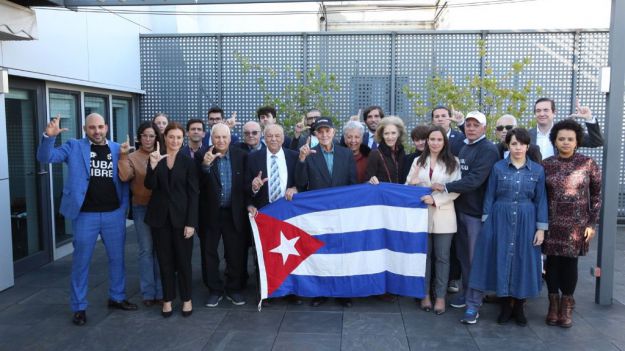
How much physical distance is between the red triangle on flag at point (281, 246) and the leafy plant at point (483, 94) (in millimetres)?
3456

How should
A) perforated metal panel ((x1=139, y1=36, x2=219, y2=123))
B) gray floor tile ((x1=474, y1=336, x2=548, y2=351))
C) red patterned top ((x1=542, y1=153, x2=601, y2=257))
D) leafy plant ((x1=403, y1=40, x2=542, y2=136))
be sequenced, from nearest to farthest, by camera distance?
gray floor tile ((x1=474, y1=336, x2=548, y2=351)) → red patterned top ((x1=542, y1=153, x2=601, y2=257)) → leafy plant ((x1=403, y1=40, x2=542, y2=136)) → perforated metal panel ((x1=139, y1=36, x2=219, y2=123))

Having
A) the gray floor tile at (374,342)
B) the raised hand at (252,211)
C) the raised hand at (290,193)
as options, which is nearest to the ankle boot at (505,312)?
the gray floor tile at (374,342)

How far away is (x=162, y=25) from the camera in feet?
33.7

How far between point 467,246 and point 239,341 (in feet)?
7.52

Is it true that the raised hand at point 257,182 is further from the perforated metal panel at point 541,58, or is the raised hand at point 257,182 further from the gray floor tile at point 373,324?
the perforated metal panel at point 541,58

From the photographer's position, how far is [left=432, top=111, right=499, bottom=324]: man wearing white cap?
4578 mm

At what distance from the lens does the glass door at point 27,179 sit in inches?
245

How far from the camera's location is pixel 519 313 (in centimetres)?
455

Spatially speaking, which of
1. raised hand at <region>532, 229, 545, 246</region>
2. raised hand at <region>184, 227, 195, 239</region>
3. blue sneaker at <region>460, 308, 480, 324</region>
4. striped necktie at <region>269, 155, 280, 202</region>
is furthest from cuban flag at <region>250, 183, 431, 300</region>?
raised hand at <region>532, 229, 545, 246</region>

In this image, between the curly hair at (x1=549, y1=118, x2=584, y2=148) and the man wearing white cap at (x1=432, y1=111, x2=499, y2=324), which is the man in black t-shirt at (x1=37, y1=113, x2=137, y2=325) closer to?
the man wearing white cap at (x1=432, y1=111, x2=499, y2=324)

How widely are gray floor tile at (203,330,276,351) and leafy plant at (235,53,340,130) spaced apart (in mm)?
5069

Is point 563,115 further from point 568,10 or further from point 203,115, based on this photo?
point 203,115

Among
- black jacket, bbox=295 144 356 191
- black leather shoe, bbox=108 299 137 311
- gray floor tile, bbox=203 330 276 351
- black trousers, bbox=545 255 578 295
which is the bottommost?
gray floor tile, bbox=203 330 276 351

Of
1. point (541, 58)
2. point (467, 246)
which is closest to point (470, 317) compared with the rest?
point (467, 246)
